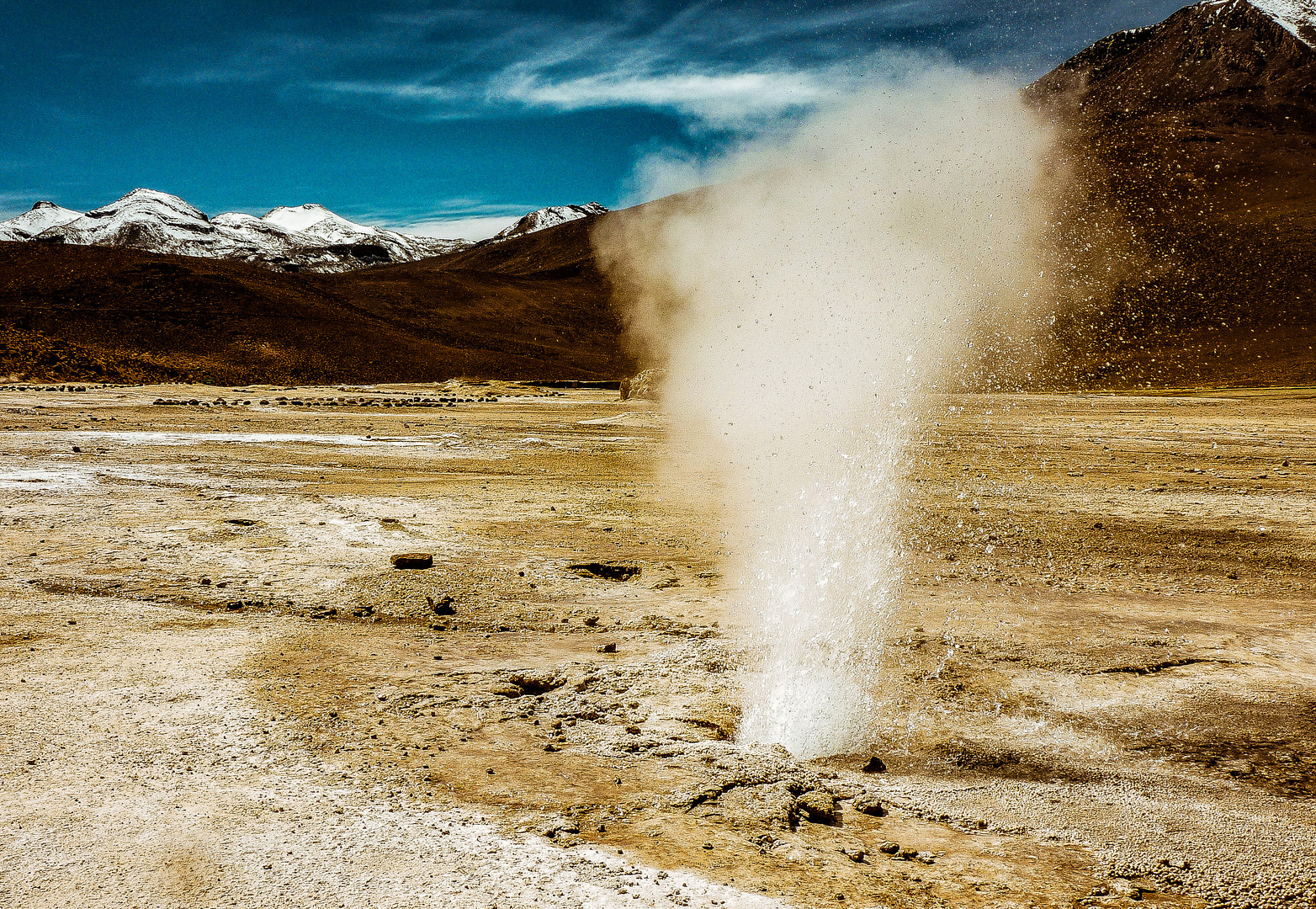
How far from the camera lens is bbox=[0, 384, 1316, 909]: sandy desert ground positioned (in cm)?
314

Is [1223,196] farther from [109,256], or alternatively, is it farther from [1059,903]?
[109,256]

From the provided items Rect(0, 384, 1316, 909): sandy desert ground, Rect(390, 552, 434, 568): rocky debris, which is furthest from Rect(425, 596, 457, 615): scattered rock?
Rect(390, 552, 434, 568): rocky debris

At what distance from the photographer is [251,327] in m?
52.4

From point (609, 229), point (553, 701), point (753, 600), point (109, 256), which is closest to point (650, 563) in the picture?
point (753, 600)

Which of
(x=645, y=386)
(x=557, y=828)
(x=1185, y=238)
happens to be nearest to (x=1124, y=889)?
(x=557, y=828)

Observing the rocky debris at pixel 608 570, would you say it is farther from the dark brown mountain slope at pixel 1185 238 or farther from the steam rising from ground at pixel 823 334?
the dark brown mountain slope at pixel 1185 238

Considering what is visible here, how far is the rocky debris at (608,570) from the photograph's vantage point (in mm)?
7348

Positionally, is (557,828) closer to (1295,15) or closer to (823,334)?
(823,334)

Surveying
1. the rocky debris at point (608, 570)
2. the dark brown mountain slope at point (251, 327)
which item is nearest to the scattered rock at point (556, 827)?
the rocky debris at point (608, 570)

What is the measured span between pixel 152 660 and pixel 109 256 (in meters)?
66.7

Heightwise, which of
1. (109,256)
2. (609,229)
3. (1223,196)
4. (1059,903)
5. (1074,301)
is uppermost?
(1223,196)

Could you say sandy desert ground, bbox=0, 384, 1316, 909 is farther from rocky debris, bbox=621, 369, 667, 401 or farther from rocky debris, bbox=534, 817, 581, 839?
rocky debris, bbox=621, 369, 667, 401

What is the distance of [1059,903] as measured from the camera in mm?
3049

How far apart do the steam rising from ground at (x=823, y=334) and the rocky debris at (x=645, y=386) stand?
12182 millimetres
